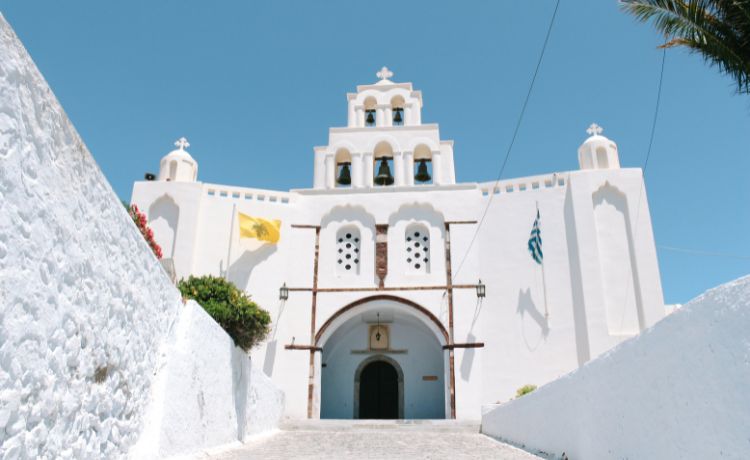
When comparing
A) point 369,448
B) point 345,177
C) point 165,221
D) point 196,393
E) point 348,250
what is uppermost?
point 345,177

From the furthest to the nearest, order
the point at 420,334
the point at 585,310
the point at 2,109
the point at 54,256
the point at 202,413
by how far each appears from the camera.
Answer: the point at 420,334 < the point at 585,310 < the point at 202,413 < the point at 54,256 < the point at 2,109

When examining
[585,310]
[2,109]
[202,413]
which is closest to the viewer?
[2,109]

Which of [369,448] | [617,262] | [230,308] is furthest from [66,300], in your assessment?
[617,262]

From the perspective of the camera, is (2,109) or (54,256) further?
(54,256)

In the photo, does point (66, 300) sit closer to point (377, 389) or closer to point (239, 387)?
point (239, 387)

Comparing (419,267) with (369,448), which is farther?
(419,267)

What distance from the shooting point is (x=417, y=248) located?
16.1 m

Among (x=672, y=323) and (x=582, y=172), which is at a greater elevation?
(x=582, y=172)

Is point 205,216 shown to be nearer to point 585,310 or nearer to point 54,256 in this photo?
point 585,310

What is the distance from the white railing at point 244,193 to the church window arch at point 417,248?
3712 millimetres

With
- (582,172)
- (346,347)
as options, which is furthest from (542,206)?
(346,347)

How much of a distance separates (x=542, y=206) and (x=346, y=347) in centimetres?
693

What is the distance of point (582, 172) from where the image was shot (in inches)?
606

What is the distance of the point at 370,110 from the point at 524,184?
5749 millimetres
